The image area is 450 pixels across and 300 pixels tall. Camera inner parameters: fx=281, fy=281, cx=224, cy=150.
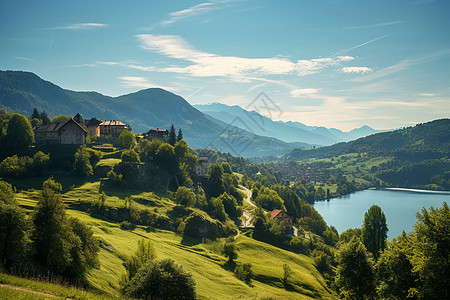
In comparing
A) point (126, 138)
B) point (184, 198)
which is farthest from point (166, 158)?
point (184, 198)

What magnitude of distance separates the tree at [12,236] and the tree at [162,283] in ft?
36.9

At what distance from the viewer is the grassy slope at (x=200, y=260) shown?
41453mm

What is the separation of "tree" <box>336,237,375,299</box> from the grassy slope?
567 inches

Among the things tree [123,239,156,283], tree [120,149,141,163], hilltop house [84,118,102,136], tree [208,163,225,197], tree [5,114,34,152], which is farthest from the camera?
tree [208,163,225,197]

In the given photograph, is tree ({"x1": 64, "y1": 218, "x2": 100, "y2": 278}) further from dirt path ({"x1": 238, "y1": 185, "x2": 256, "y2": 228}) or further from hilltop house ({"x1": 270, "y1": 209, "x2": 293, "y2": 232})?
hilltop house ({"x1": 270, "y1": 209, "x2": 293, "y2": 232})

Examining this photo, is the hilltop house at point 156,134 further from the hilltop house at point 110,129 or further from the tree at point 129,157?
the tree at point 129,157

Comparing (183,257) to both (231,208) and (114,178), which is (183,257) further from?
(231,208)

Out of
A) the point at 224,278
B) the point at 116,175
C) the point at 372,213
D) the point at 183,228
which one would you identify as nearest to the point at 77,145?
the point at 116,175

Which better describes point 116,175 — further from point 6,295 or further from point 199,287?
point 6,295

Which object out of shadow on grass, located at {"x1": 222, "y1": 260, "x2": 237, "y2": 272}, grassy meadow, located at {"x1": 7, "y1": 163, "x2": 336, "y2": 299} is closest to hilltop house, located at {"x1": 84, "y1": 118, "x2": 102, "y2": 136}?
grassy meadow, located at {"x1": 7, "y1": 163, "x2": 336, "y2": 299}

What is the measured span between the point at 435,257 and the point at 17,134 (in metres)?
109

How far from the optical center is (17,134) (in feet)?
296

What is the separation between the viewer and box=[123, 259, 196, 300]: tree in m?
28.4

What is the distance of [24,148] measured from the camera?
91500 mm
